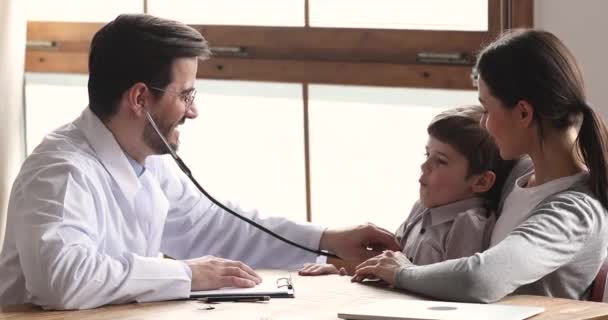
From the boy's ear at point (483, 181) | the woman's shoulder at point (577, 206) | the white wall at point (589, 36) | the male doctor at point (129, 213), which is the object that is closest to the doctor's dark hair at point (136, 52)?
the male doctor at point (129, 213)

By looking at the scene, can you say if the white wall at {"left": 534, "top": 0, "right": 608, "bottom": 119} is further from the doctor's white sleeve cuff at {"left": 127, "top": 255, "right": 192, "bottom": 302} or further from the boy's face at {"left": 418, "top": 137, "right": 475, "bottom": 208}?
the doctor's white sleeve cuff at {"left": 127, "top": 255, "right": 192, "bottom": 302}

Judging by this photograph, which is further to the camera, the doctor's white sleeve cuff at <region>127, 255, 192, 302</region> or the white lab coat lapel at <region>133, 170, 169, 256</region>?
the white lab coat lapel at <region>133, 170, 169, 256</region>

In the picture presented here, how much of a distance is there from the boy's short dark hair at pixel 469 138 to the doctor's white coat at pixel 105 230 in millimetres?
403

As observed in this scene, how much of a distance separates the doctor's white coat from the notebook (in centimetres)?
37

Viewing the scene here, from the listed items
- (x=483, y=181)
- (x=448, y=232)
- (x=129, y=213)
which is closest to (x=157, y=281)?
(x=129, y=213)

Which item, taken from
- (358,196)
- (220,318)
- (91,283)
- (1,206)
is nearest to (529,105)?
(220,318)

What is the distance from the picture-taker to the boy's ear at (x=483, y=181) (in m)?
2.42

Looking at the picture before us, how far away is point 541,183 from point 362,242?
458mm

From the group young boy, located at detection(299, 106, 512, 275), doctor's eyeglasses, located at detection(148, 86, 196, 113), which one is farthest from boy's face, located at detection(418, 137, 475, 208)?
doctor's eyeglasses, located at detection(148, 86, 196, 113)

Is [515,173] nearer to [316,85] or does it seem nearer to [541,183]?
[541,183]

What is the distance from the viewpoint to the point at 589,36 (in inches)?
111

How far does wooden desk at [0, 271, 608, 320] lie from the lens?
1.98 m

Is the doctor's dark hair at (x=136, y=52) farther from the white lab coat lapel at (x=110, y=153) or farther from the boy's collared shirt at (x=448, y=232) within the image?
the boy's collared shirt at (x=448, y=232)

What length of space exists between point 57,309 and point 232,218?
2.25 feet
